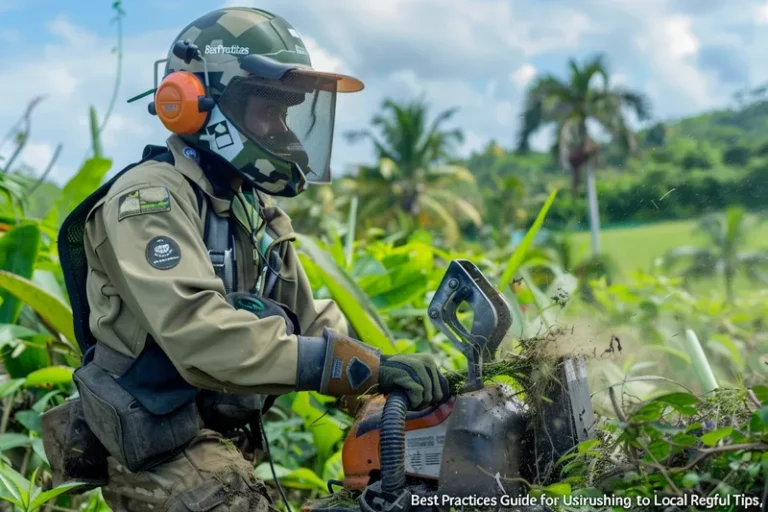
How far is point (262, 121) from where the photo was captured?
10.9 ft

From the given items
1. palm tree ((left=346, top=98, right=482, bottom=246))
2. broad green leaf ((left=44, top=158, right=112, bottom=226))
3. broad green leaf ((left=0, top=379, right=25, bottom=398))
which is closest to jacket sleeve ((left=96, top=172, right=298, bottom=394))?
broad green leaf ((left=0, top=379, right=25, bottom=398))

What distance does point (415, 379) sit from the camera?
2.69 metres

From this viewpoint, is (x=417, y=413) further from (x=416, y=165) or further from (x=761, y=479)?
(x=416, y=165)

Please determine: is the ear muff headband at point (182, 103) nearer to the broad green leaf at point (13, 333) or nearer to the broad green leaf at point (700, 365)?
the broad green leaf at point (13, 333)

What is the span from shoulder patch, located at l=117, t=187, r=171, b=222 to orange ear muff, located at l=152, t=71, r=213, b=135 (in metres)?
0.37

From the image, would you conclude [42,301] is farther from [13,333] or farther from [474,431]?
[474,431]

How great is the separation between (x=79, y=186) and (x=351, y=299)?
2.18 meters

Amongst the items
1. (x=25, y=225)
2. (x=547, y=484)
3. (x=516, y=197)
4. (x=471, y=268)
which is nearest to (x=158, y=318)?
(x=471, y=268)

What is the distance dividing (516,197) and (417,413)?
44.4m

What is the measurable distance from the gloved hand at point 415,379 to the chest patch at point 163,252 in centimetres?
75

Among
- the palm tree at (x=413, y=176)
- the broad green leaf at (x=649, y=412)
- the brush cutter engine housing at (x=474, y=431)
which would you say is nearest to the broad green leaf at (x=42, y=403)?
the brush cutter engine housing at (x=474, y=431)

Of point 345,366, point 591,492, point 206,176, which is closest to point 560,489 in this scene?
point 591,492

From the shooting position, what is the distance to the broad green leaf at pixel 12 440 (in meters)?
3.99

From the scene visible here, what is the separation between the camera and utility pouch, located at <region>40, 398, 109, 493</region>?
10.5 feet
